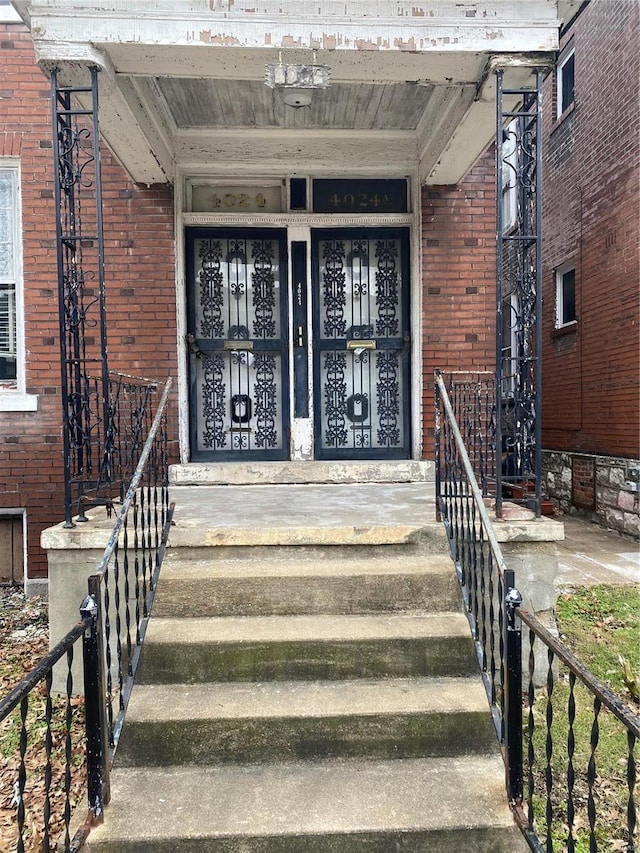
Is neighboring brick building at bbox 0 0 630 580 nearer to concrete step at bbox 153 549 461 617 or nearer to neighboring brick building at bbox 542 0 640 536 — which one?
concrete step at bbox 153 549 461 617

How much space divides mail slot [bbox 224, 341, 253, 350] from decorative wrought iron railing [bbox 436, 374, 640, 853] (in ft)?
9.36

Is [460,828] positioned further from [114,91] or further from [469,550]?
[114,91]

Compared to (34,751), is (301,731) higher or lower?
higher

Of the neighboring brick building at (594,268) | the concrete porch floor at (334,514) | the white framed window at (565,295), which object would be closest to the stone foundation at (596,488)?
the neighboring brick building at (594,268)

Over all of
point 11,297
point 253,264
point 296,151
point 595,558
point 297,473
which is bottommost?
point 595,558

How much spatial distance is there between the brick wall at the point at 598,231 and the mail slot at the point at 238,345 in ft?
16.3

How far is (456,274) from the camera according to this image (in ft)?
18.6

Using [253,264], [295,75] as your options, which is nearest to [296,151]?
[253,264]

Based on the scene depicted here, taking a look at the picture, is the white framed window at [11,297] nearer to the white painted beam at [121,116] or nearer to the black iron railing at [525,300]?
the white painted beam at [121,116]

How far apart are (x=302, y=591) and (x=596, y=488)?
6.70 meters

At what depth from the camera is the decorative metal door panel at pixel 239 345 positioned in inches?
230

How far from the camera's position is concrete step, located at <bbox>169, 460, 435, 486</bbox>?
535 cm

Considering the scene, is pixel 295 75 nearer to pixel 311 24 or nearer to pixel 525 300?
pixel 311 24

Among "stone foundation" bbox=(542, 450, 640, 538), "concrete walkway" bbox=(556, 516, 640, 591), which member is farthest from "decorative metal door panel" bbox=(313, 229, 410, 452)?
"stone foundation" bbox=(542, 450, 640, 538)
